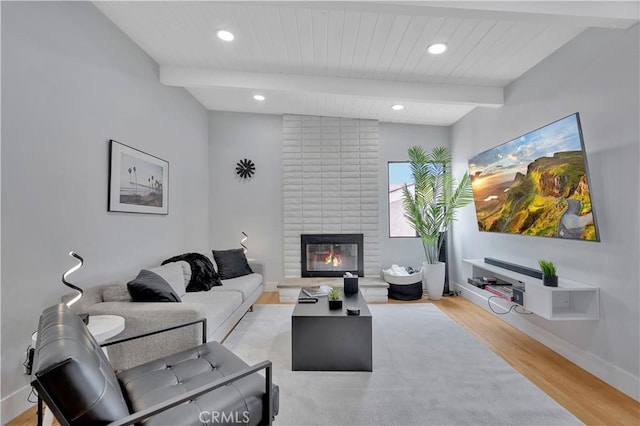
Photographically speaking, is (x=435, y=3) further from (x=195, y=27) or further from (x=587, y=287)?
(x=587, y=287)

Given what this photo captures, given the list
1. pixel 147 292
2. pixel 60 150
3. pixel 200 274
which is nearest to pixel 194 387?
pixel 147 292

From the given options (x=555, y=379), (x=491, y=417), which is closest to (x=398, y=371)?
(x=491, y=417)

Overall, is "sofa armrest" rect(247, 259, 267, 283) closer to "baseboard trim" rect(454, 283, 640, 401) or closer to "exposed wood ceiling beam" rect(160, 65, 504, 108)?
"exposed wood ceiling beam" rect(160, 65, 504, 108)

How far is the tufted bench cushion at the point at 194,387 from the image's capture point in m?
1.25

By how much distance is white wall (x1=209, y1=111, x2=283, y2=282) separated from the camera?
16.7 ft

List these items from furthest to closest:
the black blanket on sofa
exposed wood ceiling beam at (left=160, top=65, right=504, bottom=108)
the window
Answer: the window < exposed wood ceiling beam at (left=160, top=65, right=504, bottom=108) < the black blanket on sofa

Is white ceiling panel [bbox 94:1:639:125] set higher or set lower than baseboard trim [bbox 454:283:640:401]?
higher

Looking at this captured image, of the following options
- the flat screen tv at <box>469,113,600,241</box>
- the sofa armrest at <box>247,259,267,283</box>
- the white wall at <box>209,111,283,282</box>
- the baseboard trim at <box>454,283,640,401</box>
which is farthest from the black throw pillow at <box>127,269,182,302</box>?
the baseboard trim at <box>454,283,640,401</box>

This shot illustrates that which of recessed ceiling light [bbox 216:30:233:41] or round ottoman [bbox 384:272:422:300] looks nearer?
recessed ceiling light [bbox 216:30:233:41]

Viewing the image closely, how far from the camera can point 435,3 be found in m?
1.94

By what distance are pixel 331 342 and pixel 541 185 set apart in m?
2.34

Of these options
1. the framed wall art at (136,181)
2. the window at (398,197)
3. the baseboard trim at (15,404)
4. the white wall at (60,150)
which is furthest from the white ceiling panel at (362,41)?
the baseboard trim at (15,404)

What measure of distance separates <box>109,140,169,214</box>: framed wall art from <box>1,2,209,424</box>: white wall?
3.1 inches

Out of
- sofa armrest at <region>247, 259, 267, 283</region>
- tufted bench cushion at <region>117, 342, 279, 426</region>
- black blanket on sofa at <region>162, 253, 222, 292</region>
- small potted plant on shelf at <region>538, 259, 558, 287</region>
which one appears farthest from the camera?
sofa armrest at <region>247, 259, 267, 283</region>
